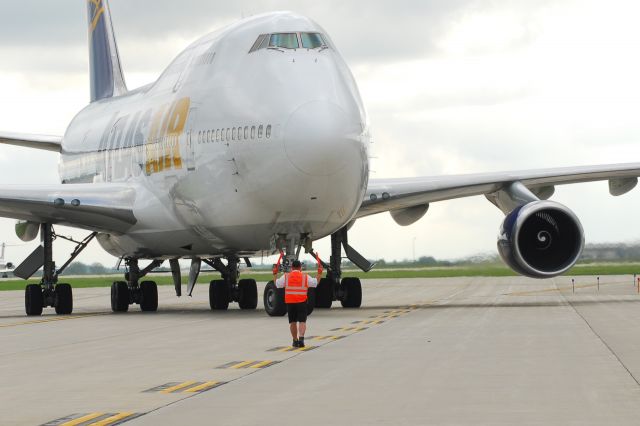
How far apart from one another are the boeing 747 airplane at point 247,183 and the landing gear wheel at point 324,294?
0.16ft

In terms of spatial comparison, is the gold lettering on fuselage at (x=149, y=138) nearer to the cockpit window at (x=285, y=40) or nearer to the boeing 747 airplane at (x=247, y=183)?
the boeing 747 airplane at (x=247, y=183)

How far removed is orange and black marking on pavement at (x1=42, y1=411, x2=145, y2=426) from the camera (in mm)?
9102

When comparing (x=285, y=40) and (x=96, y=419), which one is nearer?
(x=96, y=419)

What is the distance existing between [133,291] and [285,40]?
940cm

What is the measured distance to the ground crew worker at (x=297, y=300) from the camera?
16.1 m

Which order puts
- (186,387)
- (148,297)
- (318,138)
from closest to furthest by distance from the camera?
(186,387)
(318,138)
(148,297)

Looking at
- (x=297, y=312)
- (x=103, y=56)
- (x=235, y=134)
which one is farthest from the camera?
(x=103, y=56)

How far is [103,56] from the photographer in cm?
3700

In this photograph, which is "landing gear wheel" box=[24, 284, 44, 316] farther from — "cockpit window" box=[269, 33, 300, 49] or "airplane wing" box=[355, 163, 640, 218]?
"cockpit window" box=[269, 33, 300, 49]

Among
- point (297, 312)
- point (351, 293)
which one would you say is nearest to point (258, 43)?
point (351, 293)

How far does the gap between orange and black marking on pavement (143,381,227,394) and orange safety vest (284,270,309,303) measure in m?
5.05

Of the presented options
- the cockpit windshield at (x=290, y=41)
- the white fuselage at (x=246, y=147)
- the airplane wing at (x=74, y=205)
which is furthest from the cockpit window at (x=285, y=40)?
the airplane wing at (x=74, y=205)

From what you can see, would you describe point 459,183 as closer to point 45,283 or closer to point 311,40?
point 311,40

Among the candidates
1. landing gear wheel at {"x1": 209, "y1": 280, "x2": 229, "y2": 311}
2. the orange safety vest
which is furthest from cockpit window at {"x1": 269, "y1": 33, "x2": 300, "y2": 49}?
landing gear wheel at {"x1": 209, "y1": 280, "x2": 229, "y2": 311}
